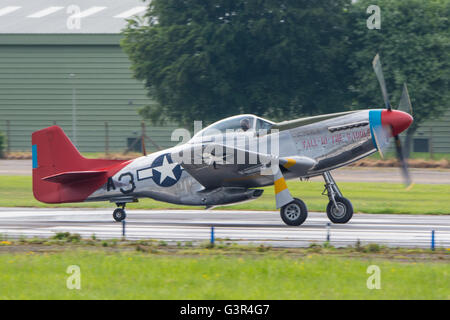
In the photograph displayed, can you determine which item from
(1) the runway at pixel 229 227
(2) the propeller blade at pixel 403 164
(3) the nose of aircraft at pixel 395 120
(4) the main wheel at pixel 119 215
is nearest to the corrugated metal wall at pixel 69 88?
(1) the runway at pixel 229 227

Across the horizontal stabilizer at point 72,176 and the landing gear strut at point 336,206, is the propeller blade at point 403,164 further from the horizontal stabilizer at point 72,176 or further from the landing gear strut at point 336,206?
the horizontal stabilizer at point 72,176

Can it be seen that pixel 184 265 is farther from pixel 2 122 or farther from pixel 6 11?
pixel 6 11

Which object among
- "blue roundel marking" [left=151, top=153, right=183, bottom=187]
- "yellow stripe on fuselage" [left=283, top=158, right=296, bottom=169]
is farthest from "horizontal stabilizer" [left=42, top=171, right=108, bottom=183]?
"yellow stripe on fuselage" [left=283, top=158, right=296, bottom=169]

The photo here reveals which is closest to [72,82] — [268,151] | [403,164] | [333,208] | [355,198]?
[355,198]

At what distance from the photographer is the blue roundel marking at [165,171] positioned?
1677 cm

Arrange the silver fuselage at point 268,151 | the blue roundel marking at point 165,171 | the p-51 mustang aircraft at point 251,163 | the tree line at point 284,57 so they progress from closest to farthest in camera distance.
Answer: the p-51 mustang aircraft at point 251,163
the silver fuselage at point 268,151
the blue roundel marking at point 165,171
the tree line at point 284,57

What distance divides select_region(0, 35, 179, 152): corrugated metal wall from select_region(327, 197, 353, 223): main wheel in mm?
29582

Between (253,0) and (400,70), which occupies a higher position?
(253,0)

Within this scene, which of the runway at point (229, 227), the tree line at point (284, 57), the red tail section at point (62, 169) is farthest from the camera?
the tree line at point (284, 57)

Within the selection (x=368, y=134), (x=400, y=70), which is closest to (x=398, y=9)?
(x=400, y=70)

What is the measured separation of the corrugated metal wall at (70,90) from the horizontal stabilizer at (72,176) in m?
27.5

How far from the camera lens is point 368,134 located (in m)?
15.7
